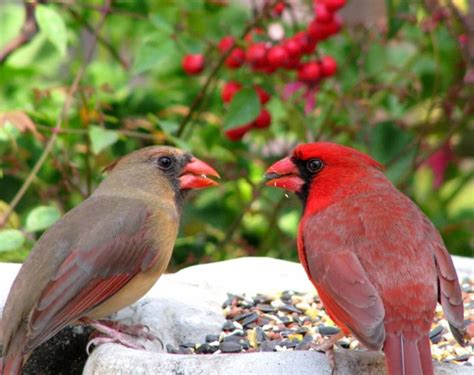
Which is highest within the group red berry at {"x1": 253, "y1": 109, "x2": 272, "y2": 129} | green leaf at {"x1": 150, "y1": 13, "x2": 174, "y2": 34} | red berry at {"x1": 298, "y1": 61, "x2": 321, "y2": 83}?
green leaf at {"x1": 150, "y1": 13, "x2": 174, "y2": 34}

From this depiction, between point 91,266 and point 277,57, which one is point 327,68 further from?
point 91,266

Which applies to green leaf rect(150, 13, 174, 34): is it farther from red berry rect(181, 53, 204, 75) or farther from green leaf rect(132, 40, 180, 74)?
red berry rect(181, 53, 204, 75)

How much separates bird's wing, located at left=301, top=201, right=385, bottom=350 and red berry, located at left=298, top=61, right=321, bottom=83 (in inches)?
48.2

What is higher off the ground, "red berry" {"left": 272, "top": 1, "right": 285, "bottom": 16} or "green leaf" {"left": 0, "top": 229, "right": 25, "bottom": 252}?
"red berry" {"left": 272, "top": 1, "right": 285, "bottom": 16}

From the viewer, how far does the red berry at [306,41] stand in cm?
454

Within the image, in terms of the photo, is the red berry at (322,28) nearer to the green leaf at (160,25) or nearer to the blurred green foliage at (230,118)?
the blurred green foliage at (230,118)

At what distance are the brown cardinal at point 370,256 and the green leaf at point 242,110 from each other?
855mm

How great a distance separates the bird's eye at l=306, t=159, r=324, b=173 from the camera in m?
3.62

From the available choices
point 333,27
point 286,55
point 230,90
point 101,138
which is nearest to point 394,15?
point 333,27

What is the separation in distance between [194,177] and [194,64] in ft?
3.32

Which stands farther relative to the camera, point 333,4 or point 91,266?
point 333,4

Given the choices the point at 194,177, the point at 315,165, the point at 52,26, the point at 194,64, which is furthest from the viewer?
the point at 194,64

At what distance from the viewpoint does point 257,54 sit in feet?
14.7

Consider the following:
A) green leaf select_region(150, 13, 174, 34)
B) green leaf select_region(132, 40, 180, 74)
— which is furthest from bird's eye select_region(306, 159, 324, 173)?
green leaf select_region(150, 13, 174, 34)
